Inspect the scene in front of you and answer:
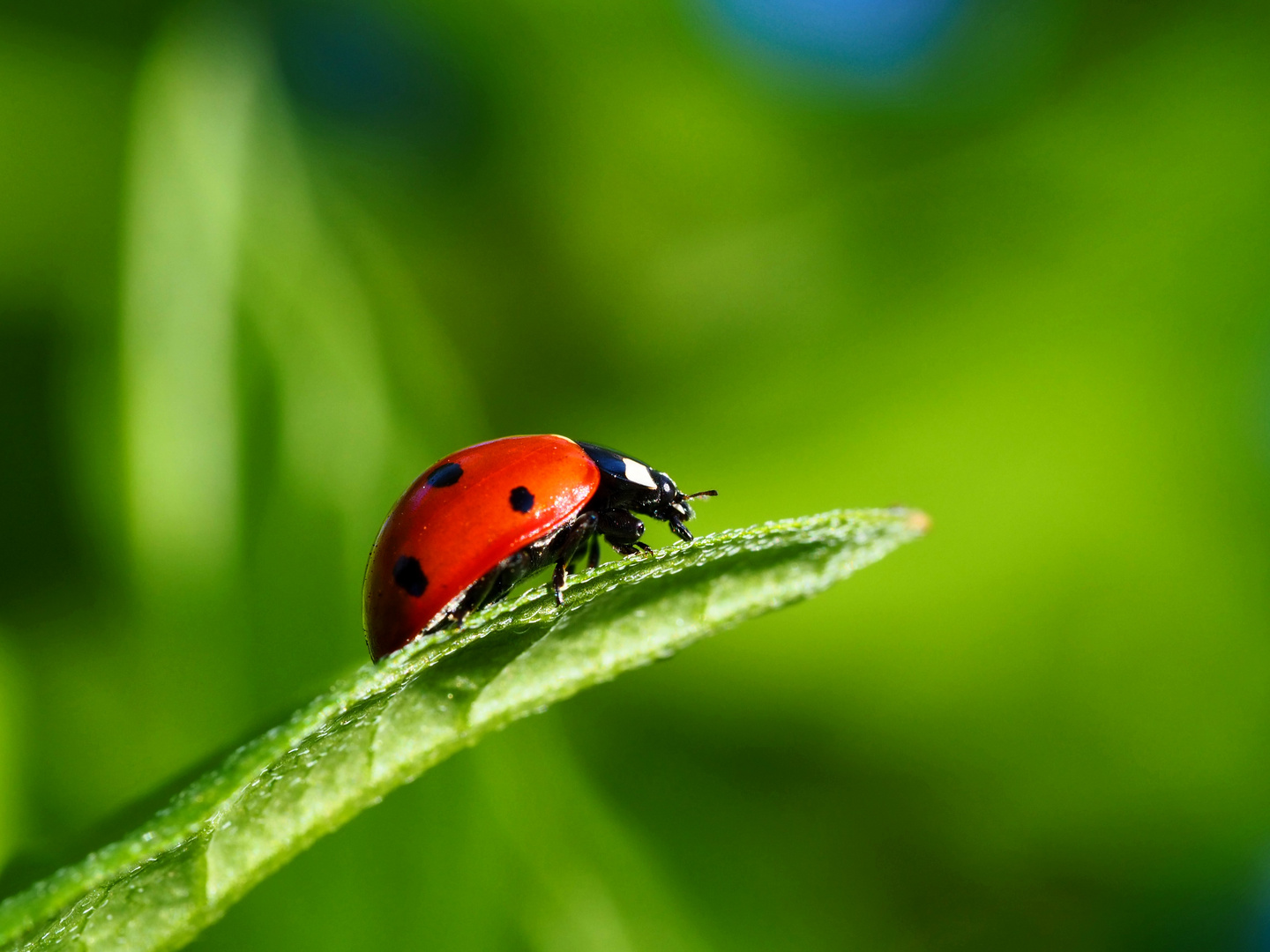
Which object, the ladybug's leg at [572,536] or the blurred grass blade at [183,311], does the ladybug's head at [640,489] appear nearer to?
the ladybug's leg at [572,536]

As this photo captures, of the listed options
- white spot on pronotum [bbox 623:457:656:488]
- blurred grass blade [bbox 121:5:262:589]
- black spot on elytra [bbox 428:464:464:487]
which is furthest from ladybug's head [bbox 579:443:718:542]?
blurred grass blade [bbox 121:5:262:589]

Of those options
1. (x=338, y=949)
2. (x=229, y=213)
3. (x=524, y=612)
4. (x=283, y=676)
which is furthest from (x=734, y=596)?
(x=229, y=213)

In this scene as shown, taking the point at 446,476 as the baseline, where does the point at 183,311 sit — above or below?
above

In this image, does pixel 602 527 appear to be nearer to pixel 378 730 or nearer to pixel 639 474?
pixel 639 474

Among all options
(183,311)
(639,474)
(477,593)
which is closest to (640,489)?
(639,474)

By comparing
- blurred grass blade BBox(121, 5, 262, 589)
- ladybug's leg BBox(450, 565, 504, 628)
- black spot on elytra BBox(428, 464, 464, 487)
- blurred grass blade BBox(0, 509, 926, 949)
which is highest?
blurred grass blade BBox(121, 5, 262, 589)

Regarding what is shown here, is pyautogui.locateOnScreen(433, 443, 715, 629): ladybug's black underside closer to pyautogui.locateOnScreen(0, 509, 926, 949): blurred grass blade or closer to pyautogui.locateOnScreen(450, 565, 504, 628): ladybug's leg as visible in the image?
pyautogui.locateOnScreen(450, 565, 504, 628): ladybug's leg
